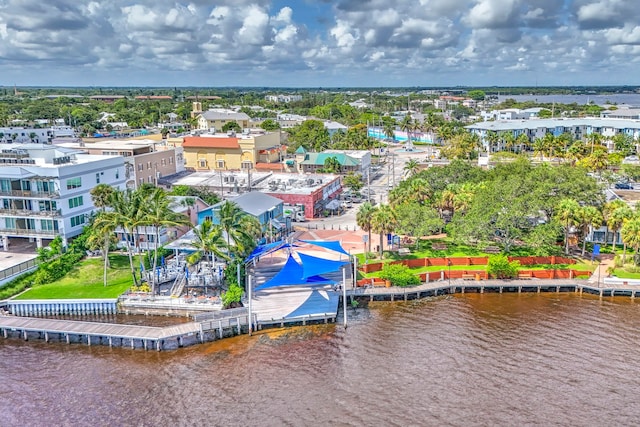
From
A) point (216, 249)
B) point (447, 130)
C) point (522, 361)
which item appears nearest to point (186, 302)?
point (216, 249)

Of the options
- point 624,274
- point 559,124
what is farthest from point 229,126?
Answer: point 624,274

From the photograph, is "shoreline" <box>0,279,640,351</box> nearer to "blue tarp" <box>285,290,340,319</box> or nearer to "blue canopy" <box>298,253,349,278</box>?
"blue tarp" <box>285,290,340,319</box>

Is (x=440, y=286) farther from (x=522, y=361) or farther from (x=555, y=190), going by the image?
(x=555, y=190)

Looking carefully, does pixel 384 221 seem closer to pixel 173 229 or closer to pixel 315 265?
pixel 315 265

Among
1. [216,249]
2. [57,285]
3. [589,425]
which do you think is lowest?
[589,425]

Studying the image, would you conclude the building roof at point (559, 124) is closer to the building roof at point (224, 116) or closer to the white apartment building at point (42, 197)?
the building roof at point (224, 116)
